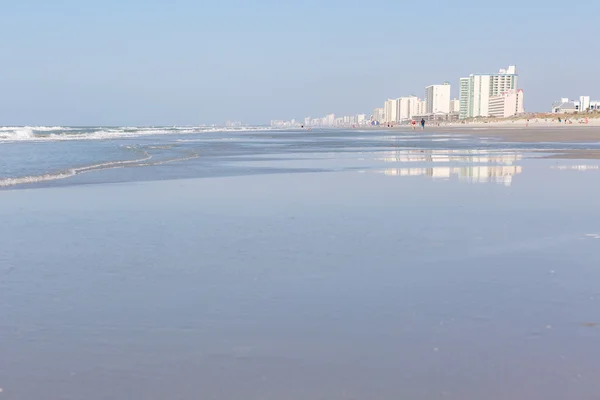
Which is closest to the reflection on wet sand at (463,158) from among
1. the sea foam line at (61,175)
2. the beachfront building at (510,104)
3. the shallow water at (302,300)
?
the sea foam line at (61,175)

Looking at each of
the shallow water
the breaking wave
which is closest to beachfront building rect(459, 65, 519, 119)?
the breaking wave

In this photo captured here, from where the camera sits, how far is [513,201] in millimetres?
8555

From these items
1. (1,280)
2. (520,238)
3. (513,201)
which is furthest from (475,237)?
(1,280)

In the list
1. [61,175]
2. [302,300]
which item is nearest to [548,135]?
[61,175]

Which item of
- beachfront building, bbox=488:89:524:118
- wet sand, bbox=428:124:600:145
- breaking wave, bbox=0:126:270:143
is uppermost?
beachfront building, bbox=488:89:524:118

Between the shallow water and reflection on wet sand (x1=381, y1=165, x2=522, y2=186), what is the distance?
314 centimetres

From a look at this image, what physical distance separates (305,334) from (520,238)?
3408 millimetres

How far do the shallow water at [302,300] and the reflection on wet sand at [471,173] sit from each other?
3.14 meters

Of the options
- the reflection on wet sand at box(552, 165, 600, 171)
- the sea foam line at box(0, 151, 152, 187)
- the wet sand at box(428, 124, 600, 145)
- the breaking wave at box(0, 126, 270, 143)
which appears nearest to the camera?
the sea foam line at box(0, 151, 152, 187)

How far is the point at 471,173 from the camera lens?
1290 cm

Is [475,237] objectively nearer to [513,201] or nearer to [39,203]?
[513,201]

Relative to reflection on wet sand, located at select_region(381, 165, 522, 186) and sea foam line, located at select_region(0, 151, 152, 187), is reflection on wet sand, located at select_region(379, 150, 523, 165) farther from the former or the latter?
sea foam line, located at select_region(0, 151, 152, 187)

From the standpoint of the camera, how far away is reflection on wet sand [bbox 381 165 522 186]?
38.2 feet

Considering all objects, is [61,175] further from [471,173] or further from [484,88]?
[484,88]
